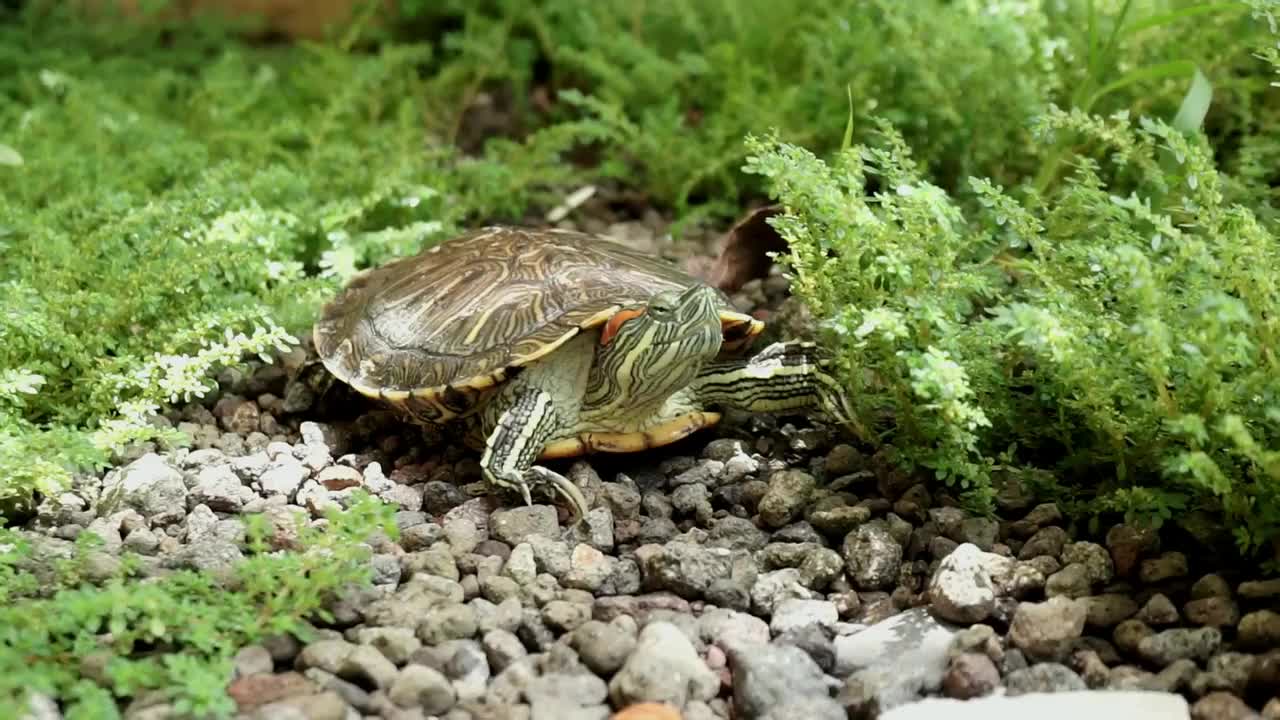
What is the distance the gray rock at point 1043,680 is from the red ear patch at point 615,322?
1.30 m

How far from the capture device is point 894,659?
2.48m

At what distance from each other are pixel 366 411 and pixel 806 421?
1.29 meters

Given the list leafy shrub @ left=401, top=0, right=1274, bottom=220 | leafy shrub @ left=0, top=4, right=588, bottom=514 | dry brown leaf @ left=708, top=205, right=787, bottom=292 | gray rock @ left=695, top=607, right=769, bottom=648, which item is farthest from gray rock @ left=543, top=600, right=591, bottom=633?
leafy shrub @ left=401, top=0, right=1274, bottom=220

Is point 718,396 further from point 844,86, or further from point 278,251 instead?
point 844,86

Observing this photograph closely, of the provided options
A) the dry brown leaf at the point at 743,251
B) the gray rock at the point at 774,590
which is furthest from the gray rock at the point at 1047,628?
the dry brown leaf at the point at 743,251

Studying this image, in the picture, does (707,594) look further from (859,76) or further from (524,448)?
(859,76)

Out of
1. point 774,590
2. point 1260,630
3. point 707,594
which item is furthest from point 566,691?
point 1260,630

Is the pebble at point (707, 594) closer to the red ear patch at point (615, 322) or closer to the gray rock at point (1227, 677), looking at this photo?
the gray rock at point (1227, 677)

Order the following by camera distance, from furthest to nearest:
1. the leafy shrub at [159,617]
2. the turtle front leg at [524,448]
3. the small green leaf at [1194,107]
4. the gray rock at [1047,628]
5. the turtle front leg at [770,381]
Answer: the small green leaf at [1194,107] → the turtle front leg at [770,381] → the turtle front leg at [524,448] → the gray rock at [1047,628] → the leafy shrub at [159,617]

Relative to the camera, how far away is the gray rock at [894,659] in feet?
7.66

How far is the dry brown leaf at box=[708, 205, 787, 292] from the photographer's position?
12.8ft

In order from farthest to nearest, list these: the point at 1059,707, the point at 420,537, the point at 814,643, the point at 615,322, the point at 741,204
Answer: the point at 741,204, the point at 615,322, the point at 420,537, the point at 814,643, the point at 1059,707

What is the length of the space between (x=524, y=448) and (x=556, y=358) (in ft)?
0.98

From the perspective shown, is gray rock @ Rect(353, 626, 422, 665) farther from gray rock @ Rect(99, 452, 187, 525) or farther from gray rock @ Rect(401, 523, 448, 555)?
gray rock @ Rect(99, 452, 187, 525)
